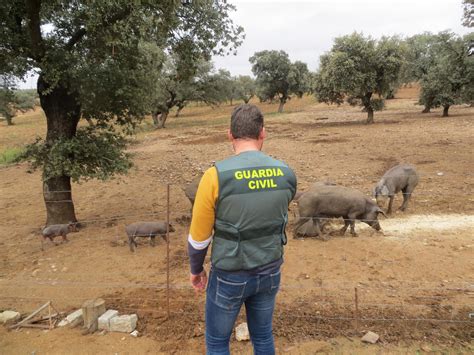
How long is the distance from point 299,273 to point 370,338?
2.00 meters

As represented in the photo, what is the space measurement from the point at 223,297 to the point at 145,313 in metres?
3.06

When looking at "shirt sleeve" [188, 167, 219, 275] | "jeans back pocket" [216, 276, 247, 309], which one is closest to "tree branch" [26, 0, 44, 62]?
"shirt sleeve" [188, 167, 219, 275]

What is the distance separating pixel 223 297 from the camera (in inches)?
106

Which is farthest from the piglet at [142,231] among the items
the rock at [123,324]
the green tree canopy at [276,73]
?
the green tree canopy at [276,73]

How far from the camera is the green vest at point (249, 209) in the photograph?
245 cm

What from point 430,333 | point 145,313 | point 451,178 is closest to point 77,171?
point 145,313

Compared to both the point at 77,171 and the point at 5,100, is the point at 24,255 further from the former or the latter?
the point at 5,100

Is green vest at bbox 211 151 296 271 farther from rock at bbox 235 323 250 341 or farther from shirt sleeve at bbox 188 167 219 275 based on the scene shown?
rock at bbox 235 323 250 341

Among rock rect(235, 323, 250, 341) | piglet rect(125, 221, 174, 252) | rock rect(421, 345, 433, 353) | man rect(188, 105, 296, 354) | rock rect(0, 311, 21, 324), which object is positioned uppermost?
man rect(188, 105, 296, 354)

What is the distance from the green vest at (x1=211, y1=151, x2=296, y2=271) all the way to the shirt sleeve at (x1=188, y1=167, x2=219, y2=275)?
0.04 metres

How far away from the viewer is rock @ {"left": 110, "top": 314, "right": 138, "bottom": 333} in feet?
16.2

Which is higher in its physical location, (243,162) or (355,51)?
(355,51)

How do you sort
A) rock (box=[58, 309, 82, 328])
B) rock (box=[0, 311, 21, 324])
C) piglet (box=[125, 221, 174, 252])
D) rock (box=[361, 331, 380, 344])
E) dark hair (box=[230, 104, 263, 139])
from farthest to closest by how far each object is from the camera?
piglet (box=[125, 221, 174, 252]) → rock (box=[0, 311, 21, 324]) → rock (box=[58, 309, 82, 328]) → rock (box=[361, 331, 380, 344]) → dark hair (box=[230, 104, 263, 139])

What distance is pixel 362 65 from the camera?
23688 mm
